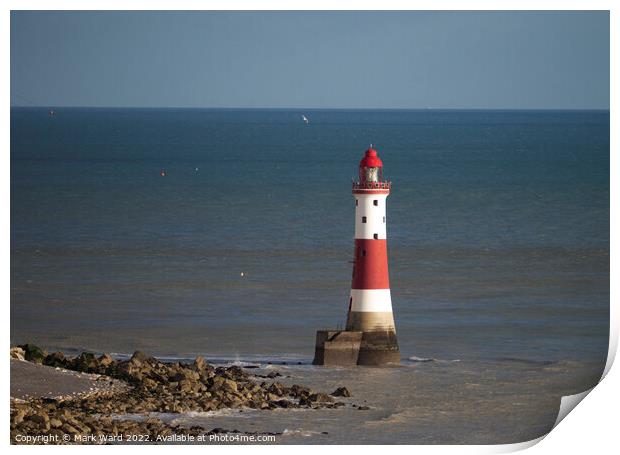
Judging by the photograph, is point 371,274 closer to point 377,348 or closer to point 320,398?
point 377,348

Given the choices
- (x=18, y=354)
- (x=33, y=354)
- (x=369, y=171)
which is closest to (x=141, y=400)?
(x=18, y=354)

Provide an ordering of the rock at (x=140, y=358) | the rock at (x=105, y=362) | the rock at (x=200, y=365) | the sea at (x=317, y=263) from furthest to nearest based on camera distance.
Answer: the sea at (x=317, y=263) → the rock at (x=140, y=358) → the rock at (x=200, y=365) → the rock at (x=105, y=362)

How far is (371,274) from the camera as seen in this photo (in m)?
13.3

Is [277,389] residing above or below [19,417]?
above

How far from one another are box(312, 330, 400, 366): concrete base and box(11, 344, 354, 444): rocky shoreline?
0.47m

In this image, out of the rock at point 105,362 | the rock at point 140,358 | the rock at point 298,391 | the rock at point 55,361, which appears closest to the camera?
the rock at point 298,391

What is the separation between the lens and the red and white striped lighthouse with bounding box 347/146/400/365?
43.6 feet

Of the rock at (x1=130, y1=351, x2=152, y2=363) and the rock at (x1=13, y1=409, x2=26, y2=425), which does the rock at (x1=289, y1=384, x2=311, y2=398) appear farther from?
the rock at (x1=13, y1=409, x2=26, y2=425)

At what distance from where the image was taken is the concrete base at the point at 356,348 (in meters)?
13.4

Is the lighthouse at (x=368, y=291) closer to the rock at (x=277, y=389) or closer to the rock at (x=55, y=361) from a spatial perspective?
the rock at (x=277, y=389)

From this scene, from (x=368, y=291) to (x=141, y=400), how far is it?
2.49m

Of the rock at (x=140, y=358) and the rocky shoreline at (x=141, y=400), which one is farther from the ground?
the rock at (x=140, y=358)

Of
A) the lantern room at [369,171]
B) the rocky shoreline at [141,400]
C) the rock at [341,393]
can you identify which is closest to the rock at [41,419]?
the rocky shoreline at [141,400]
